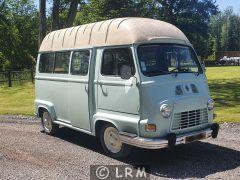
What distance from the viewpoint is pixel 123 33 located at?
8.26 metres

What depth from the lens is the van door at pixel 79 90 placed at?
9172 mm

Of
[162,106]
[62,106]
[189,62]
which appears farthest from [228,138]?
[62,106]

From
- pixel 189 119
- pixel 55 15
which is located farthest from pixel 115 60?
pixel 55 15

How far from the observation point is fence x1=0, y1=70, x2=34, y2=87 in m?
28.6

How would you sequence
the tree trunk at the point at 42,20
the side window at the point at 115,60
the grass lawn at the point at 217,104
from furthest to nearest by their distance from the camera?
the tree trunk at the point at 42,20 < the grass lawn at the point at 217,104 < the side window at the point at 115,60

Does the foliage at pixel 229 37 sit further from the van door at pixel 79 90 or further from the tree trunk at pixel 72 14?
the van door at pixel 79 90

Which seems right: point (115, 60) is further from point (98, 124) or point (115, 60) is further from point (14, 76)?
point (14, 76)

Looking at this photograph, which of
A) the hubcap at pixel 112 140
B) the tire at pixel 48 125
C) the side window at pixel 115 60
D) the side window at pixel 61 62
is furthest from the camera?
the tire at pixel 48 125

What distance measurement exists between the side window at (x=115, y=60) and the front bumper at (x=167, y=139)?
130cm

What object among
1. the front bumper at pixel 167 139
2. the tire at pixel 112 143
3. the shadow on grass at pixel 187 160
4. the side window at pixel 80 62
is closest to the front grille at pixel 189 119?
the front bumper at pixel 167 139

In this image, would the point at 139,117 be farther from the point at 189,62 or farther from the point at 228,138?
the point at 228,138

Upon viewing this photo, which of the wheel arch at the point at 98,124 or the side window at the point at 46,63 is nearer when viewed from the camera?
the wheel arch at the point at 98,124

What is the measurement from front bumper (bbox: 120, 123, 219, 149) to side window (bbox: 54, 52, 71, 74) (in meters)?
2.89

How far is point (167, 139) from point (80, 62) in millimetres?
3099
